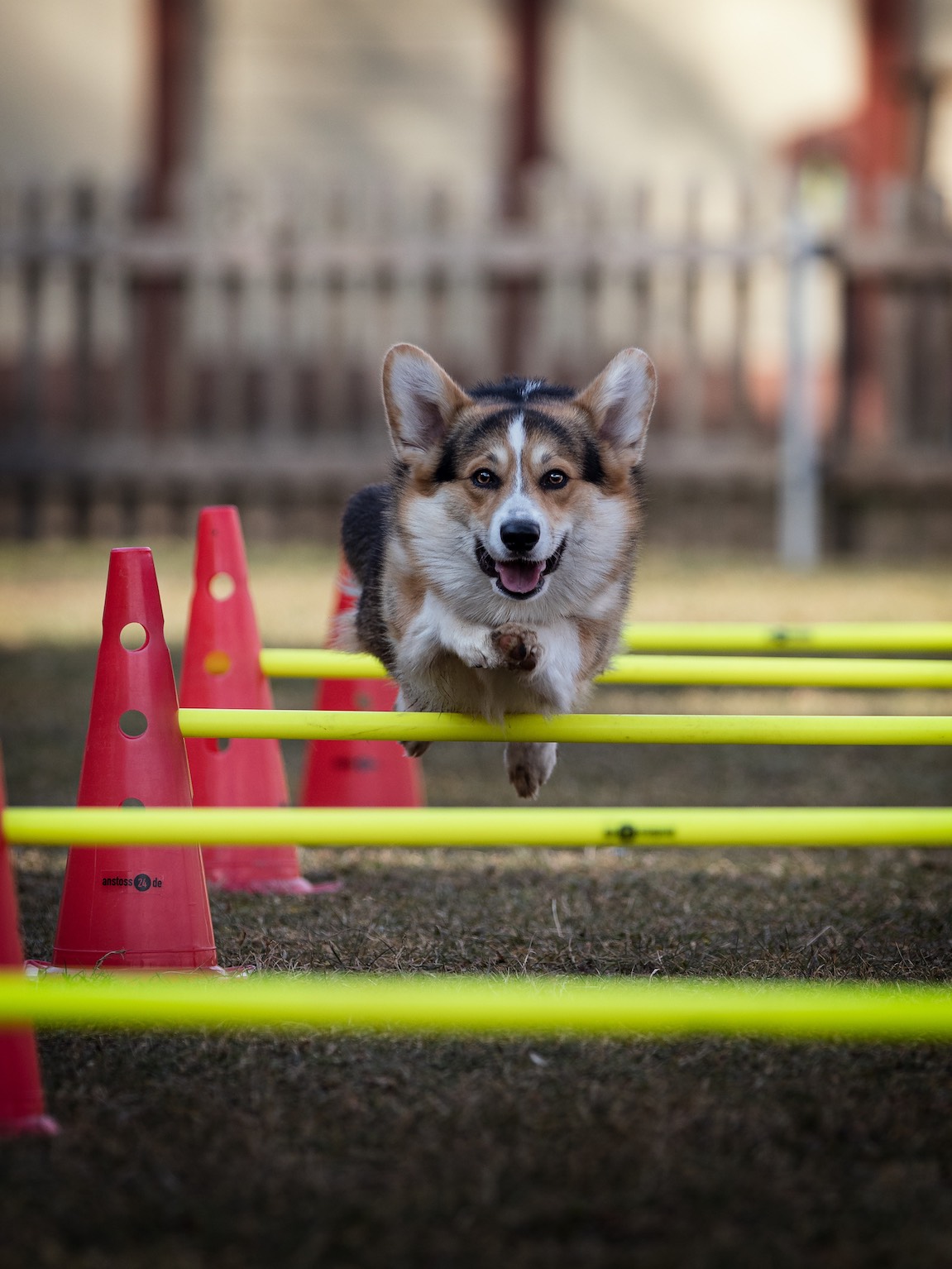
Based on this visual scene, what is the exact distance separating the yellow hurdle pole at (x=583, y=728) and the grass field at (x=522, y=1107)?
0.48 metres

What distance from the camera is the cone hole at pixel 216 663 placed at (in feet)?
11.8

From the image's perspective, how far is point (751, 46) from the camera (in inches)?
436

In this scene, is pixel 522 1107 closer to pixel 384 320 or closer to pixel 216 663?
pixel 216 663

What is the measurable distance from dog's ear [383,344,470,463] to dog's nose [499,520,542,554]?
44 cm

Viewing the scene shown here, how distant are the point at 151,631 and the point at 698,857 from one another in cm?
170

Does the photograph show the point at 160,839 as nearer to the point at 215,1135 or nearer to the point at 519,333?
the point at 215,1135

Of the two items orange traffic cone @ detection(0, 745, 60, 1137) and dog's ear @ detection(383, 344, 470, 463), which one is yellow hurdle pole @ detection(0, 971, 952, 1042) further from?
dog's ear @ detection(383, 344, 470, 463)

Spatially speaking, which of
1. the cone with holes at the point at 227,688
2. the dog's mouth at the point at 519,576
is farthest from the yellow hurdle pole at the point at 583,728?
the cone with holes at the point at 227,688

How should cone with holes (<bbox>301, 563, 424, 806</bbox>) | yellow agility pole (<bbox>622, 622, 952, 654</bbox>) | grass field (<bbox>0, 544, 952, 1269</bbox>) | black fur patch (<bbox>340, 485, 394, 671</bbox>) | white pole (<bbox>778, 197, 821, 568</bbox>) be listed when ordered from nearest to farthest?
grass field (<bbox>0, 544, 952, 1269</bbox>)
yellow agility pole (<bbox>622, 622, 952, 654</bbox>)
black fur patch (<bbox>340, 485, 394, 671</bbox>)
cone with holes (<bbox>301, 563, 424, 806</bbox>)
white pole (<bbox>778, 197, 821, 568</bbox>)

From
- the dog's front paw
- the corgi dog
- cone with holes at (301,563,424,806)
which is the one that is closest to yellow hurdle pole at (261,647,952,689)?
the corgi dog

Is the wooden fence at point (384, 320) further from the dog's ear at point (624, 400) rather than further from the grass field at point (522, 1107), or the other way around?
the dog's ear at point (624, 400)

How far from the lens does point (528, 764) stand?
3107 millimetres

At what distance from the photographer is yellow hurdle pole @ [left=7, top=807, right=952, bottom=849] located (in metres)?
2.14

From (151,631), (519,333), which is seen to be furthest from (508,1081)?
(519,333)
